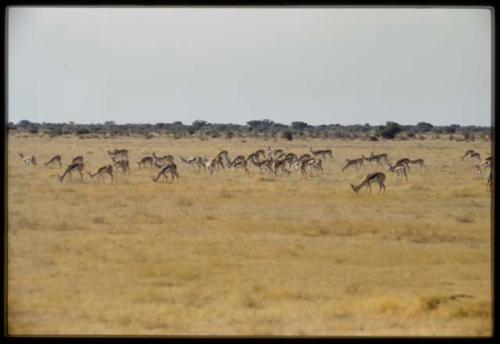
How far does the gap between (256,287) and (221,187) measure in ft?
34.0

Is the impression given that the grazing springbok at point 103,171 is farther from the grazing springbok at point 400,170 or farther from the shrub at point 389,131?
the shrub at point 389,131

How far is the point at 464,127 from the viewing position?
179 ft

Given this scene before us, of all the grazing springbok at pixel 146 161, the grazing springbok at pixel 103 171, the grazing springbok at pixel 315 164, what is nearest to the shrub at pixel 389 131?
the grazing springbok at pixel 315 164

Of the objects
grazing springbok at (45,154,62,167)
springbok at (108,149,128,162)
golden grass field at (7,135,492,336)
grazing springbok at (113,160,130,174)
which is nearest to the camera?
golden grass field at (7,135,492,336)

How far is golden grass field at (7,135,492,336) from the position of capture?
6285mm

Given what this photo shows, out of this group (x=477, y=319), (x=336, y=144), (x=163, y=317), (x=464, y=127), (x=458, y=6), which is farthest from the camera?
(x=464, y=127)

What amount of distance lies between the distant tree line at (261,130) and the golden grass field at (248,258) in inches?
963

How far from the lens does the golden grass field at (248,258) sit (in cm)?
629

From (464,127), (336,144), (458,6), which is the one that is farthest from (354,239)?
(464,127)

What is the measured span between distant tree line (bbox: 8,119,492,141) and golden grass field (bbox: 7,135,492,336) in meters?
24.5

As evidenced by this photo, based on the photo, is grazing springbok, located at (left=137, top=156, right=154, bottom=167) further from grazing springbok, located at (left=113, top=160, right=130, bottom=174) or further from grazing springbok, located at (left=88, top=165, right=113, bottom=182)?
grazing springbok, located at (left=88, top=165, right=113, bottom=182)

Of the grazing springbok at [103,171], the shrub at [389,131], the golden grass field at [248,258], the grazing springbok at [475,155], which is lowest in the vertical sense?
the golden grass field at [248,258]

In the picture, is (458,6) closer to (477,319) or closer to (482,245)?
(477,319)

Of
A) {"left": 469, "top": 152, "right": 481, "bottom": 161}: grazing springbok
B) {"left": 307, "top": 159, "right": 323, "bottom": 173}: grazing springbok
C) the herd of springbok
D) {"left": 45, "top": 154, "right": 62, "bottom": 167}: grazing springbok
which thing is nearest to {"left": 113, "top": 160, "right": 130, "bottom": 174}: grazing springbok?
the herd of springbok
